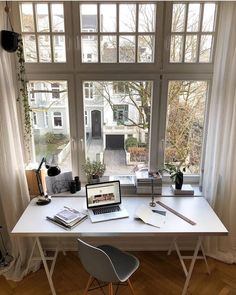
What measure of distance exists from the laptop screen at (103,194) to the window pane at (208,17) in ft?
5.19

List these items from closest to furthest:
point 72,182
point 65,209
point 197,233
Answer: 1. point 197,233
2. point 65,209
3. point 72,182

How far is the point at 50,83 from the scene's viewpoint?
250 cm

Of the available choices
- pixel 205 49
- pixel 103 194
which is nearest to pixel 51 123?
pixel 103 194

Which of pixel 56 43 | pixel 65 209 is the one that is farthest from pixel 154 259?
pixel 56 43

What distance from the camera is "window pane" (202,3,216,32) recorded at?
7.62ft

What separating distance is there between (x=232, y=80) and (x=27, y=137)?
1915mm

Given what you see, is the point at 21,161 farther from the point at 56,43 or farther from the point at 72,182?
the point at 56,43

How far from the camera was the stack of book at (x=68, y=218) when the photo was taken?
6.68 ft

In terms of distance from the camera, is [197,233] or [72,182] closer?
[197,233]

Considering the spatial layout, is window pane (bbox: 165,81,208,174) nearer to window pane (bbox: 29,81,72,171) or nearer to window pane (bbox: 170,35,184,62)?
window pane (bbox: 170,35,184,62)

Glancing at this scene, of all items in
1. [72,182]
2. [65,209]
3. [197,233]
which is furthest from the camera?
[72,182]

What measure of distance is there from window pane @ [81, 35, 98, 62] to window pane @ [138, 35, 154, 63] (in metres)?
0.40

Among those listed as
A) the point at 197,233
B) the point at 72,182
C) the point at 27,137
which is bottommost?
the point at 197,233

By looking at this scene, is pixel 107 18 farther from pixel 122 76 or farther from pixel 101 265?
pixel 101 265
